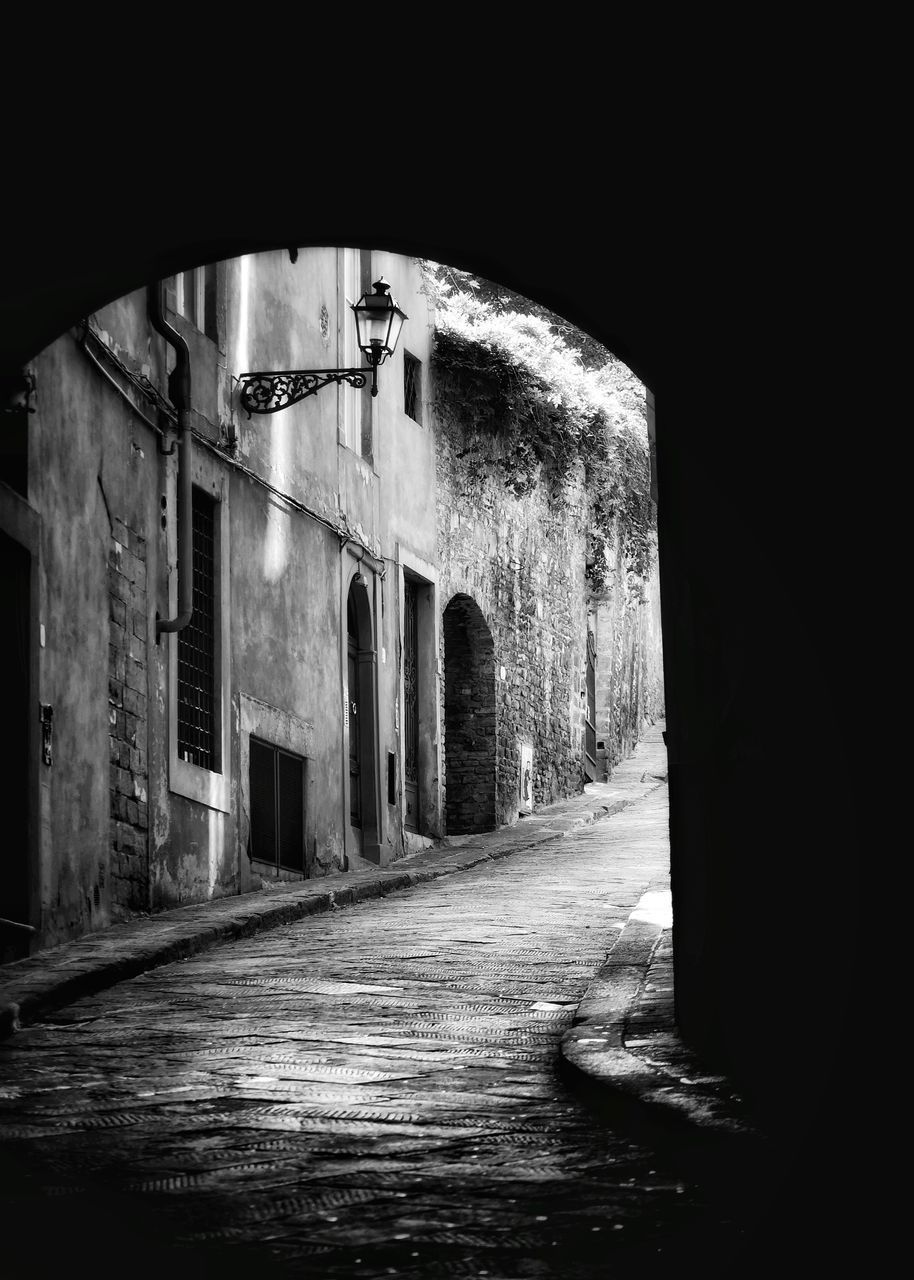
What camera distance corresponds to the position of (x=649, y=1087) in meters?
4.85

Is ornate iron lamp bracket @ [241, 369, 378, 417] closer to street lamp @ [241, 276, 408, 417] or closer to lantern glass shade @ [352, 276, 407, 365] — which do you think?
street lamp @ [241, 276, 408, 417]

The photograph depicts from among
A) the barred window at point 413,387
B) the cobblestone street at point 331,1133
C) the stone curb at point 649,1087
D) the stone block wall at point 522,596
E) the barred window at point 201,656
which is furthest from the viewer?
the stone block wall at point 522,596

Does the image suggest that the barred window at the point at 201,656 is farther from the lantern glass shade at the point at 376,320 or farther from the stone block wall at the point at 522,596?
the stone block wall at the point at 522,596

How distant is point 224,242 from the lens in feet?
17.8

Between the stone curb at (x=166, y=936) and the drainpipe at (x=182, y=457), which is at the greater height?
the drainpipe at (x=182, y=457)

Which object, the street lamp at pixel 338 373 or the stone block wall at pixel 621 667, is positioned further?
the stone block wall at pixel 621 667

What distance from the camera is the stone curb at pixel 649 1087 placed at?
4328 millimetres

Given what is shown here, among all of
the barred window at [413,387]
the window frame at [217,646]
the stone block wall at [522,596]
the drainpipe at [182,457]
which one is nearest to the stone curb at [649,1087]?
the drainpipe at [182,457]

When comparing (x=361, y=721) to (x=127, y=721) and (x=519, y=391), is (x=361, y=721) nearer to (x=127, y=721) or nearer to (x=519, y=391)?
(x=519, y=391)

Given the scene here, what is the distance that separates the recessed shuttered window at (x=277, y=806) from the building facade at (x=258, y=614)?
1.0 inches

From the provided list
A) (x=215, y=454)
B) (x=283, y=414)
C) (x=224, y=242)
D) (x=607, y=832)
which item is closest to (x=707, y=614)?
(x=224, y=242)

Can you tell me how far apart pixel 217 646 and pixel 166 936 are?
134 inches

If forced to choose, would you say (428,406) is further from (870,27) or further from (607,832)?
(870,27)

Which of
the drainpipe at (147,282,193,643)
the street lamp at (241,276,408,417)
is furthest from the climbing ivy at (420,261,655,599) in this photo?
the drainpipe at (147,282,193,643)
